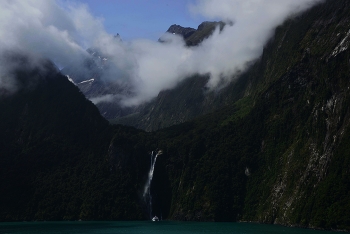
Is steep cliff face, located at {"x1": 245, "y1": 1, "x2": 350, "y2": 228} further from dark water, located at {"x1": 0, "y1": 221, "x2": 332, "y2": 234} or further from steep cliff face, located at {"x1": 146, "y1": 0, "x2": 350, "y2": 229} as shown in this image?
dark water, located at {"x1": 0, "y1": 221, "x2": 332, "y2": 234}

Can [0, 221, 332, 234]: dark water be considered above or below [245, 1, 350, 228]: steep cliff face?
below

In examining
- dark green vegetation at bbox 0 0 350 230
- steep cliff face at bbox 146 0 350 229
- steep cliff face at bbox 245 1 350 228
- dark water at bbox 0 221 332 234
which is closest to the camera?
dark water at bbox 0 221 332 234

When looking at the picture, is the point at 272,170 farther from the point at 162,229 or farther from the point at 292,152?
the point at 162,229

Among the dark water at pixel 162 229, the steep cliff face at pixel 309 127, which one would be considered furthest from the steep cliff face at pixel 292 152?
the dark water at pixel 162 229

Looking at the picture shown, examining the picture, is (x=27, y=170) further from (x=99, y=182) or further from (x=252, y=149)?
(x=252, y=149)

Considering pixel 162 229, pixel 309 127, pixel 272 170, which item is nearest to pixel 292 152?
pixel 309 127

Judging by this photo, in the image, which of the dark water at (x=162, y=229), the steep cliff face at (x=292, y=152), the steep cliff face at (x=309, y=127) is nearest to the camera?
the dark water at (x=162, y=229)

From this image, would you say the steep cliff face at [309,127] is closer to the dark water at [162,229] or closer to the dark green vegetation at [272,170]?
the dark green vegetation at [272,170]

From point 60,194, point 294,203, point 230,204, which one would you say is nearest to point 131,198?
point 60,194

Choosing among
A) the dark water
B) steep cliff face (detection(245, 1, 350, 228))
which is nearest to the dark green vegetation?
steep cliff face (detection(245, 1, 350, 228))

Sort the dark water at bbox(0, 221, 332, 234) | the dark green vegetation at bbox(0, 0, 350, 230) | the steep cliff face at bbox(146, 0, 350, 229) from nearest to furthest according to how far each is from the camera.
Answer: the dark water at bbox(0, 221, 332, 234) → the steep cliff face at bbox(146, 0, 350, 229) → the dark green vegetation at bbox(0, 0, 350, 230)

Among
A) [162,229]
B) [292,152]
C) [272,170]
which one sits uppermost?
[292,152]
